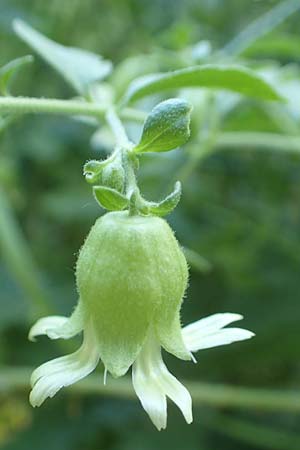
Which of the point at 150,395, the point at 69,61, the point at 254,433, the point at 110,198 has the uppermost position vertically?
the point at 69,61

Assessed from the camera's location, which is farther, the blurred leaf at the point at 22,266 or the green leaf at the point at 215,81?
the blurred leaf at the point at 22,266

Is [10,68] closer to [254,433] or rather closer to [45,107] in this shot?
[45,107]

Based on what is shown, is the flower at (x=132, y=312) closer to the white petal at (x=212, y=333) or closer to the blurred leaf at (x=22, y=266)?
the white petal at (x=212, y=333)

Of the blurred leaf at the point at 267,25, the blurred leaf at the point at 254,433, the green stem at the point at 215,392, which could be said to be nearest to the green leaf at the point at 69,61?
the blurred leaf at the point at 267,25

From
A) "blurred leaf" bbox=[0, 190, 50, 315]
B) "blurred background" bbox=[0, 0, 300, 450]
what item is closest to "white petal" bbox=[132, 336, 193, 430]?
"blurred background" bbox=[0, 0, 300, 450]

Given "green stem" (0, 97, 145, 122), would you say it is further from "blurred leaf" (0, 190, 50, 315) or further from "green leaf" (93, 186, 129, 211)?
"blurred leaf" (0, 190, 50, 315)

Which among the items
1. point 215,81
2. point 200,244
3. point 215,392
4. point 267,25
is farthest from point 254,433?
point 215,81
